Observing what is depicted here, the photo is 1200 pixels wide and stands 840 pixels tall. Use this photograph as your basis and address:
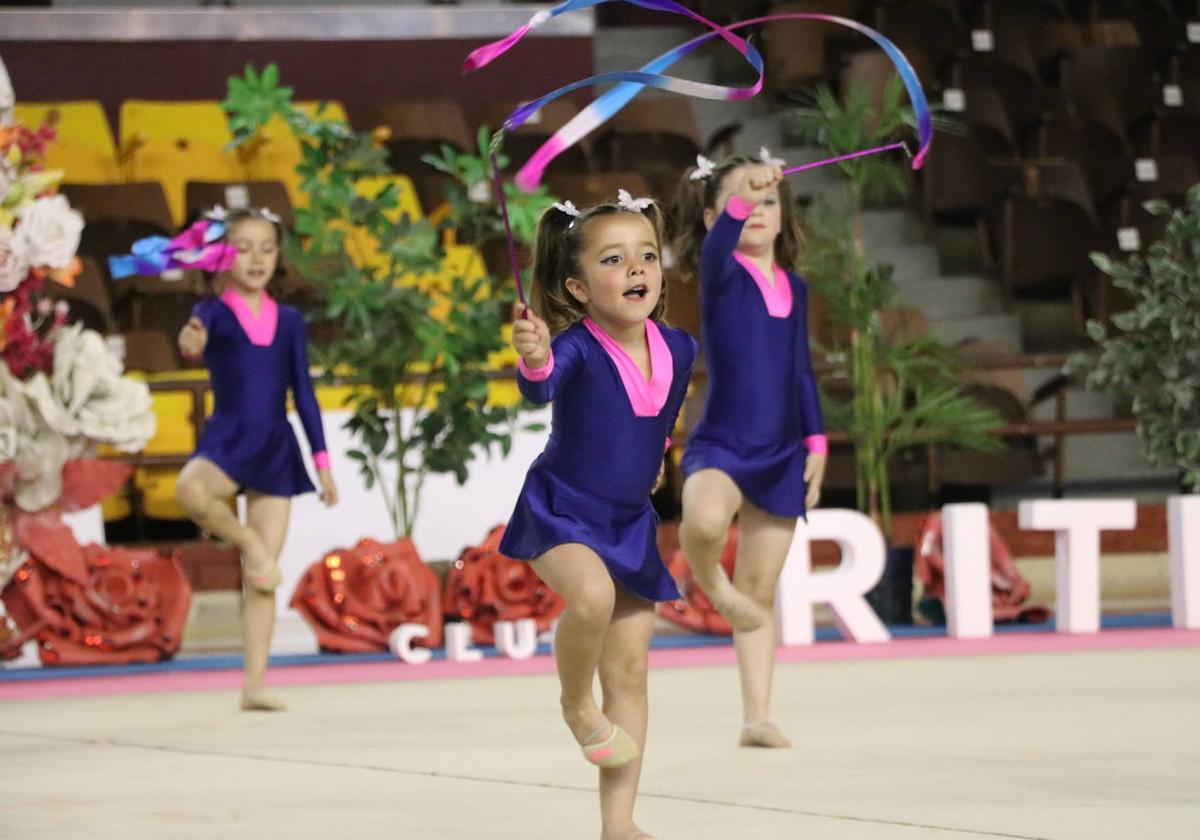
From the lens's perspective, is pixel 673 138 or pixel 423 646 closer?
pixel 423 646

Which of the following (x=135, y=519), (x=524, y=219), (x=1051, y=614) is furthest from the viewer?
(x=135, y=519)

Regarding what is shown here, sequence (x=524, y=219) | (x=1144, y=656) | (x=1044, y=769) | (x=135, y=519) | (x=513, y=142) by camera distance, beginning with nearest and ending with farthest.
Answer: (x=1044, y=769), (x=1144, y=656), (x=524, y=219), (x=135, y=519), (x=513, y=142)

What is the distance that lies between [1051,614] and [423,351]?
8.35 ft

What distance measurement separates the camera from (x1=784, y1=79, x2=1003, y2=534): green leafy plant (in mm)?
6848

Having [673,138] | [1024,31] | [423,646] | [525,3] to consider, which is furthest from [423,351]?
[1024,31]

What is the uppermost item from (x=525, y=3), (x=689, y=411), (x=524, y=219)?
(x=525, y=3)

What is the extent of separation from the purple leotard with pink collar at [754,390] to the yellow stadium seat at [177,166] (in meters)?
5.81

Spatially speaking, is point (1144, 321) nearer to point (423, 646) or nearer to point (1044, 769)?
point (423, 646)

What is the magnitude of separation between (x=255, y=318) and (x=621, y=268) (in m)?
2.55

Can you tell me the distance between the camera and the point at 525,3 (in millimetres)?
10953

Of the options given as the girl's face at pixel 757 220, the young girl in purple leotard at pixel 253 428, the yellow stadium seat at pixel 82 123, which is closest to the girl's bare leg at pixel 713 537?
the girl's face at pixel 757 220

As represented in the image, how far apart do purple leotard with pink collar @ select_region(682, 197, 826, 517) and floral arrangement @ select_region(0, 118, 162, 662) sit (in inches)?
60.1

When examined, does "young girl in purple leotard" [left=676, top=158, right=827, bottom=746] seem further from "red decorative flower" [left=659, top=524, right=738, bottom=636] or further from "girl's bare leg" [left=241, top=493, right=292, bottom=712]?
"red decorative flower" [left=659, top=524, right=738, bottom=636]

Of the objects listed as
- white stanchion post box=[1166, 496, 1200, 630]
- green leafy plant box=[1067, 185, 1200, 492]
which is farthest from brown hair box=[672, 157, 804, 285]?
green leafy plant box=[1067, 185, 1200, 492]
